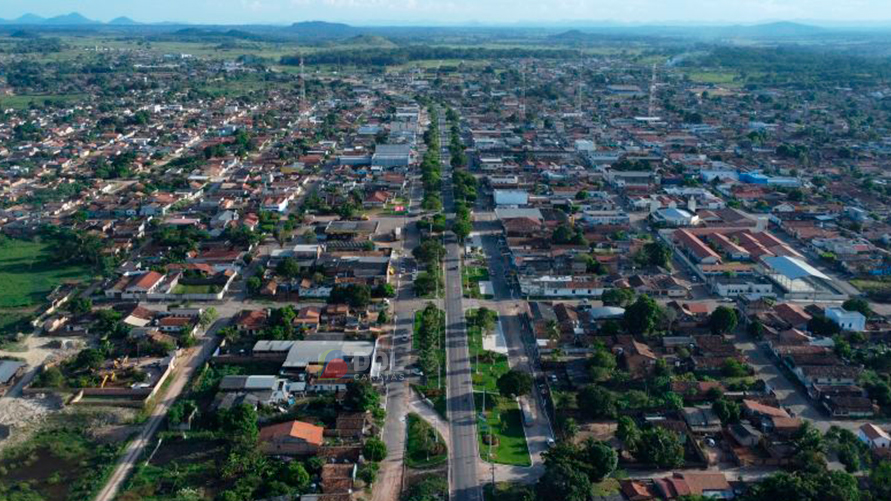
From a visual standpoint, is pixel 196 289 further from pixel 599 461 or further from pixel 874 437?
pixel 874 437

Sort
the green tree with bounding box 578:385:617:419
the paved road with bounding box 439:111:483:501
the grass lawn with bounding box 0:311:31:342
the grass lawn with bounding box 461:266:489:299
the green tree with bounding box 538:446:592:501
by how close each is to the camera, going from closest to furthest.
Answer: the green tree with bounding box 538:446:592:501
the paved road with bounding box 439:111:483:501
the green tree with bounding box 578:385:617:419
the grass lawn with bounding box 0:311:31:342
the grass lawn with bounding box 461:266:489:299

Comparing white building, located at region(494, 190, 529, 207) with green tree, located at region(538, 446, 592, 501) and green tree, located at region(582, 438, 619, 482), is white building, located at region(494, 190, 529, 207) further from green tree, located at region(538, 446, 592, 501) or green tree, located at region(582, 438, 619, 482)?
green tree, located at region(538, 446, 592, 501)

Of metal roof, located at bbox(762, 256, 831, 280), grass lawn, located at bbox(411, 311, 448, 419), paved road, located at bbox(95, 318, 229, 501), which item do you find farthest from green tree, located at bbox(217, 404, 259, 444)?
metal roof, located at bbox(762, 256, 831, 280)

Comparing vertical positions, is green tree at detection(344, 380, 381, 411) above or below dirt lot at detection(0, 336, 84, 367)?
above

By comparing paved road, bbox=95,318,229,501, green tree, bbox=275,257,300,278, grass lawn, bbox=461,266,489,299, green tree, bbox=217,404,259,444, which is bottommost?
paved road, bbox=95,318,229,501

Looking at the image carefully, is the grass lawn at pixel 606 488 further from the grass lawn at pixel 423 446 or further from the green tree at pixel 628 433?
the grass lawn at pixel 423 446

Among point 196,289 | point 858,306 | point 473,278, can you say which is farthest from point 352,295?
point 858,306
